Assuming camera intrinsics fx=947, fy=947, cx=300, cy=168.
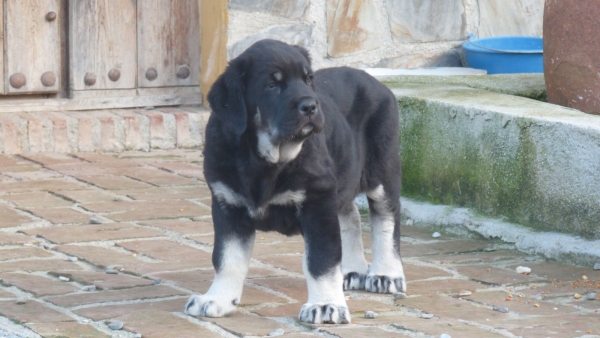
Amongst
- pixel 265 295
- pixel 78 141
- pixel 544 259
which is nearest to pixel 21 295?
pixel 265 295

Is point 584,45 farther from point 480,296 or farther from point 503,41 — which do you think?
point 503,41

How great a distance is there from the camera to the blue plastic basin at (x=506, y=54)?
7082mm

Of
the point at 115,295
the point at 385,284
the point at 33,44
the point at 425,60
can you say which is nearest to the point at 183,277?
the point at 115,295

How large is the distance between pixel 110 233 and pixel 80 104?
2.41m

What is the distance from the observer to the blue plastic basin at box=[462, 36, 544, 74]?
7082 millimetres

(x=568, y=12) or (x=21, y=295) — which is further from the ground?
(x=568, y=12)

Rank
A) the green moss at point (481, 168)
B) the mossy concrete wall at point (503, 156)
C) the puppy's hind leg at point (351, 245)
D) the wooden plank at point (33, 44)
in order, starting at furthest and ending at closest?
the wooden plank at point (33, 44) < the green moss at point (481, 168) < the mossy concrete wall at point (503, 156) < the puppy's hind leg at point (351, 245)

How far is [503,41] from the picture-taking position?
295 inches

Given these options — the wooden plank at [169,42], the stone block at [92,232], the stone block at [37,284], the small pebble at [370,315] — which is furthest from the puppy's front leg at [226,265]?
the wooden plank at [169,42]

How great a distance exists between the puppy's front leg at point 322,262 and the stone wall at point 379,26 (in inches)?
143

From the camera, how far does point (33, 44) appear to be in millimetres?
6887

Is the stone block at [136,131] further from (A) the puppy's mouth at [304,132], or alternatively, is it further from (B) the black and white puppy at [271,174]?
(A) the puppy's mouth at [304,132]

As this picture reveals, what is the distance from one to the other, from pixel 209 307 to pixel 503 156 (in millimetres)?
2090

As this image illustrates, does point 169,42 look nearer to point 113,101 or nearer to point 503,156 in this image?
point 113,101
